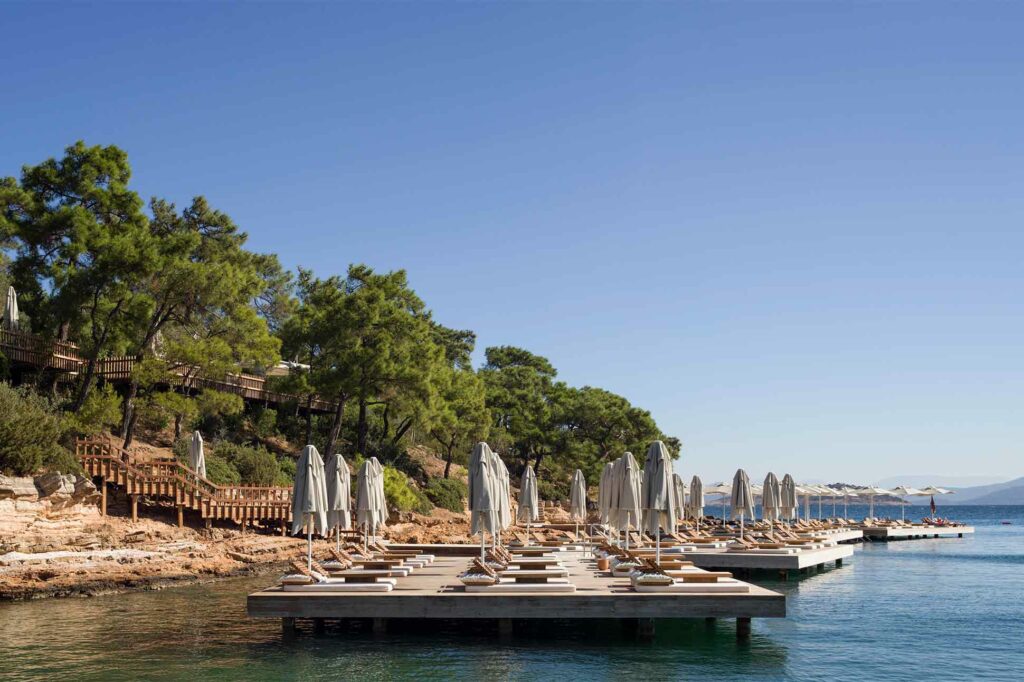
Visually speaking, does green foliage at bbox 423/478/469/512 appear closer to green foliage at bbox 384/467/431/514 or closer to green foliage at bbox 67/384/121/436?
green foliage at bbox 384/467/431/514

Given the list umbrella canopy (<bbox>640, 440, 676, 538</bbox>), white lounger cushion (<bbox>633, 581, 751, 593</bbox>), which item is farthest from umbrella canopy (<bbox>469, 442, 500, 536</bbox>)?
white lounger cushion (<bbox>633, 581, 751, 593</bbox>)

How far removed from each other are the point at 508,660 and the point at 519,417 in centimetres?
4701

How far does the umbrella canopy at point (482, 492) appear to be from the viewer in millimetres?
20969

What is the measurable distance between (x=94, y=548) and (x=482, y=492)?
13077 mm

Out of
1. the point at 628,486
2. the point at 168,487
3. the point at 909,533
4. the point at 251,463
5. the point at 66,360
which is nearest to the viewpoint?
the point at 628,486

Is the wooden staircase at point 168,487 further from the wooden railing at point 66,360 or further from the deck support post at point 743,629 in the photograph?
the deck support post at point 743,629

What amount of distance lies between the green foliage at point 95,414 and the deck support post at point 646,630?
2285 cm

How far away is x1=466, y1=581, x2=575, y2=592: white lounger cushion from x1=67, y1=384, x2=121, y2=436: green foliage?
20162 millimetres

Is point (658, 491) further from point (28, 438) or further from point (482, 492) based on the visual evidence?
point (28, 438)

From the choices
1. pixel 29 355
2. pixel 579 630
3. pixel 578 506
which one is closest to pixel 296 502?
pixel 579 630

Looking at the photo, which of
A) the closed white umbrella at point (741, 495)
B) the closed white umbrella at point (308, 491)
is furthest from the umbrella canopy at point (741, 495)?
the closed white umbrella at point (308, 491)

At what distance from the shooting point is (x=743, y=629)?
19172 millimetres

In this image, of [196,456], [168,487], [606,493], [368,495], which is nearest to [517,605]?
[606,493]

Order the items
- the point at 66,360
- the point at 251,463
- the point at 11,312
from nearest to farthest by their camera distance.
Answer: the point at 11,312 < the point at 66,360 < the point at 251,463
